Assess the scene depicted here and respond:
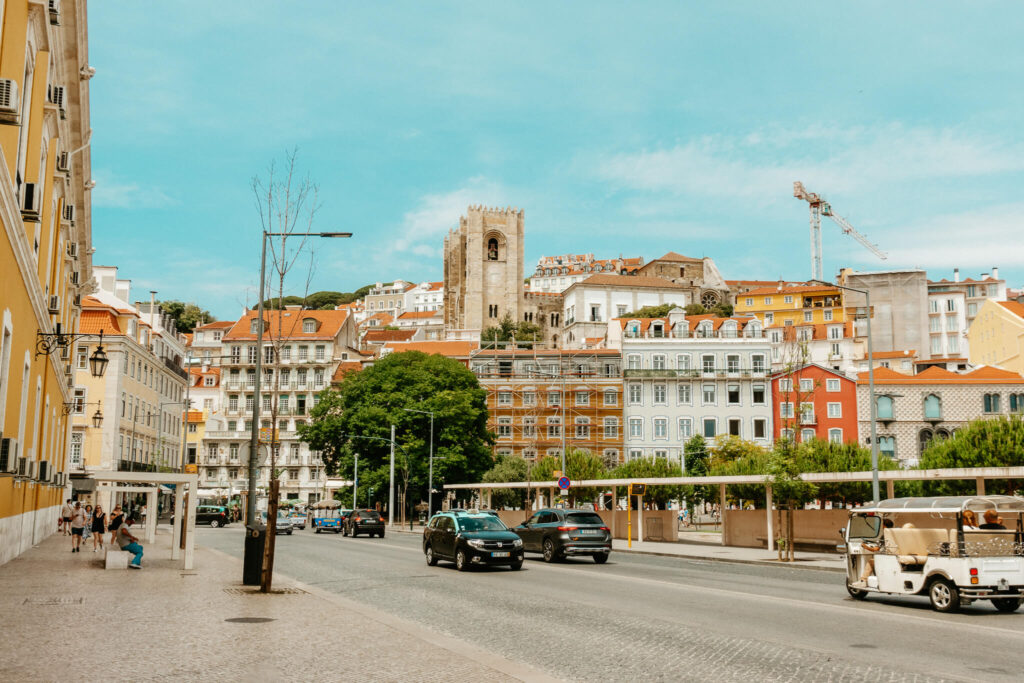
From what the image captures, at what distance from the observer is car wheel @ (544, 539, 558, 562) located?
95.6ft

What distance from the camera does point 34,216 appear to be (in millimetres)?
16141

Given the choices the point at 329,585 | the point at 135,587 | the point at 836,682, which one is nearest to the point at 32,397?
the point at 135,587

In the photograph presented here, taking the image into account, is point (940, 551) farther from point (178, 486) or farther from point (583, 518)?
point (178, 486)

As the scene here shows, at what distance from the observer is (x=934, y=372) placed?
81.2 meters

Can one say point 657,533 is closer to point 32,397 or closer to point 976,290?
point 32,397

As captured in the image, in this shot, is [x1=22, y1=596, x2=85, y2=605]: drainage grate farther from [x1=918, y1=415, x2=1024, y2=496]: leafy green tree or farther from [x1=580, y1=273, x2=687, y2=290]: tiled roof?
[x1=580, y1=273, x2=687, y2=290]: tiled roof

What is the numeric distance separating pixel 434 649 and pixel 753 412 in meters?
84.9

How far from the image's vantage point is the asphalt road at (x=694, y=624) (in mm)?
9898

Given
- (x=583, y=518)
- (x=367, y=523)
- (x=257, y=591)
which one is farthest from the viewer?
(x=367, y=523)

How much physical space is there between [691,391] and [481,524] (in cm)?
6902

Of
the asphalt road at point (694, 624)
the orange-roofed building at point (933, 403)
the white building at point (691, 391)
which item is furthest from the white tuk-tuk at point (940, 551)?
the white building at point (691, 391)

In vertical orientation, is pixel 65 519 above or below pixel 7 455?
below

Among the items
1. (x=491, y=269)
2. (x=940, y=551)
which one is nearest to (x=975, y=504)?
(x=940, y=551)

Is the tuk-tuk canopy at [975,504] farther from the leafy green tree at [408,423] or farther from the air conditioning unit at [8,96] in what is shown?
the leafy green tree at [408,423]
